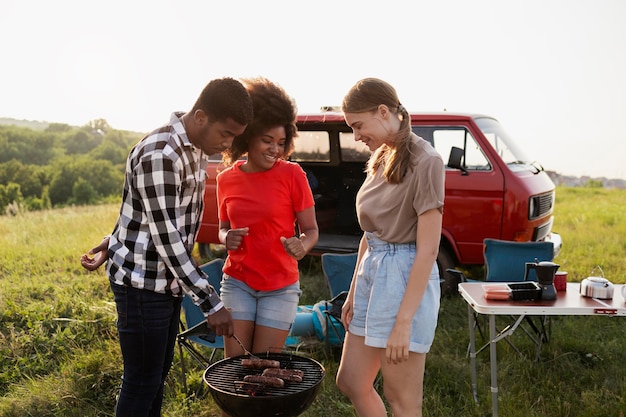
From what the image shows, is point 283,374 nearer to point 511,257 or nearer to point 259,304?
point 259,304

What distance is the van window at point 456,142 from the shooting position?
21.0ft

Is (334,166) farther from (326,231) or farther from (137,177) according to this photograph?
(137,177)

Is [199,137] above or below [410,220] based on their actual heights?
above

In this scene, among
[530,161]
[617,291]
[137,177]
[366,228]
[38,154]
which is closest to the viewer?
[137,177]

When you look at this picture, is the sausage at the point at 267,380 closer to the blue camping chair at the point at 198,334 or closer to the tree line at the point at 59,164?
the blue camping chair at the point at 198,334

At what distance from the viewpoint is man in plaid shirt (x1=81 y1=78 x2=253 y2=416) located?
234 cm

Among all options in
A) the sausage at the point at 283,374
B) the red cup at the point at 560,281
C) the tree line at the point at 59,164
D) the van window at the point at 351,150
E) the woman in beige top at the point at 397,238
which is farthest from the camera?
the tree line at the point at 59,164

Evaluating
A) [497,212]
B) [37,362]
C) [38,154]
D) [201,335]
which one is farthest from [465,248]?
[38,154]

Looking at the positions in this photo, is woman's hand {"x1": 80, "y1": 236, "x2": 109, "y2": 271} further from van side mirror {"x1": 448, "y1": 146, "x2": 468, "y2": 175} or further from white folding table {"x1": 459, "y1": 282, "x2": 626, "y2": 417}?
van side mirror {"x1": 448, "y1": 146, "x2": 468, "y2": 175}

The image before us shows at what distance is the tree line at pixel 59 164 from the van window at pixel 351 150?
58.3 meters

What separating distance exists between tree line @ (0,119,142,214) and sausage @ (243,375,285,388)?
63.1 m

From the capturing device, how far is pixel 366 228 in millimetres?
2691

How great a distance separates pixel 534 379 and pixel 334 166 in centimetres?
426

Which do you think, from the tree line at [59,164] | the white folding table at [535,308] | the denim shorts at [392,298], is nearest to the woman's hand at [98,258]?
the denim shorts at [392,298]
